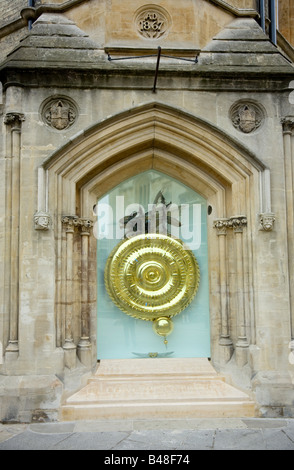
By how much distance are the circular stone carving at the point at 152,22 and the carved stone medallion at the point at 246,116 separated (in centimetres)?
160

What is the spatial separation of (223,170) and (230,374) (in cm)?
285

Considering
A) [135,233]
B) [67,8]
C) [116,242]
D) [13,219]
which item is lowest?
[116,242]

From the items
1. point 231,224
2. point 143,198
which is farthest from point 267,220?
point 143,198

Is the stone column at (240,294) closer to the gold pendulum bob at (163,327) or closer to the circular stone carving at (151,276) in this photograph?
the circular stone carving at (151,276)

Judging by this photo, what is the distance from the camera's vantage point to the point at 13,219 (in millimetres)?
5672

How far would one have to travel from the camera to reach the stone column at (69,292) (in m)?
5.66

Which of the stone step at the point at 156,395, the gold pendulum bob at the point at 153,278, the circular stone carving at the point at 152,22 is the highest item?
the circular stone carving at the point at 152,22

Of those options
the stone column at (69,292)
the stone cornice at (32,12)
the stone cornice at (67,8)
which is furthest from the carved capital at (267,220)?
the stone cornice at (32,12)

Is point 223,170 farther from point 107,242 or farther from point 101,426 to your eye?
point 101,426

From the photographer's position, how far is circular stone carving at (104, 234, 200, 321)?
20.8 feet

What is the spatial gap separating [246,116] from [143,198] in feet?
6.27

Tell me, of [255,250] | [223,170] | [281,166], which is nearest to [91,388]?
[255,250]

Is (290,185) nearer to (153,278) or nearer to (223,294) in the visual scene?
(223,294)

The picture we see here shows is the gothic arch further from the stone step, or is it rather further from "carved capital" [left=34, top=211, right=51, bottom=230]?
the stone step
